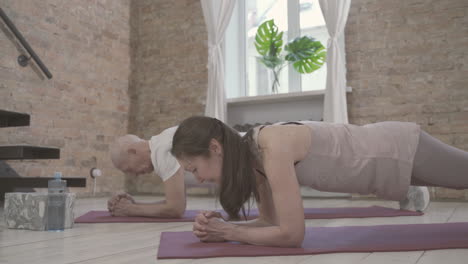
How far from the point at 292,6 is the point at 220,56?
1083 millimetres

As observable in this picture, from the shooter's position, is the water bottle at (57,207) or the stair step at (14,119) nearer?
the water bottle at (57,207)

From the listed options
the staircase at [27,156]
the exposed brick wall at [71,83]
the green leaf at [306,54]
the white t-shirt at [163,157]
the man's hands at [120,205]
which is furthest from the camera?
the green leaf at [306,54]

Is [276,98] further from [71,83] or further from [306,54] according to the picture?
[71,83]

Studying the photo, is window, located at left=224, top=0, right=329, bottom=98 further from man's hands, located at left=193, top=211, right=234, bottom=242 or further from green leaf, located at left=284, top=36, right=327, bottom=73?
man's hands, located at left=193, top=211, right=234, bottom=242

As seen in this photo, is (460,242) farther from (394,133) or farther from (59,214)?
(59,214)

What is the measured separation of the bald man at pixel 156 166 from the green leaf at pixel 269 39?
2.82 meters

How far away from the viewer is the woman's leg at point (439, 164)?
1629 millimetres

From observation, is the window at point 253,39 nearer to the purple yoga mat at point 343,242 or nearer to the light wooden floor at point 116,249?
the light wooden floor at point 116,249

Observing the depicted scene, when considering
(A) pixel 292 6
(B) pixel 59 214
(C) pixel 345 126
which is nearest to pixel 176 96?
(A) pixel 292 6

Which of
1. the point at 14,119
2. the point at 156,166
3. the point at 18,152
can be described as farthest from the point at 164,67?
the point at 156,166

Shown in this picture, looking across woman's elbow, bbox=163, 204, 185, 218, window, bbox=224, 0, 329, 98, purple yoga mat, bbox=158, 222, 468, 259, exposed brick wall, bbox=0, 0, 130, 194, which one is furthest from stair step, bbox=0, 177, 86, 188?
window, bbox=224, 0, 329, 98

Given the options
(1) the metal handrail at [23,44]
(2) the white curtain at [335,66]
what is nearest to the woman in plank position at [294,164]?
(2) the white curtain at [335,66]

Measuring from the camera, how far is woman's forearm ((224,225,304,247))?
57.2 inches

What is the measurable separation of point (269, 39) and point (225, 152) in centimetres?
388
